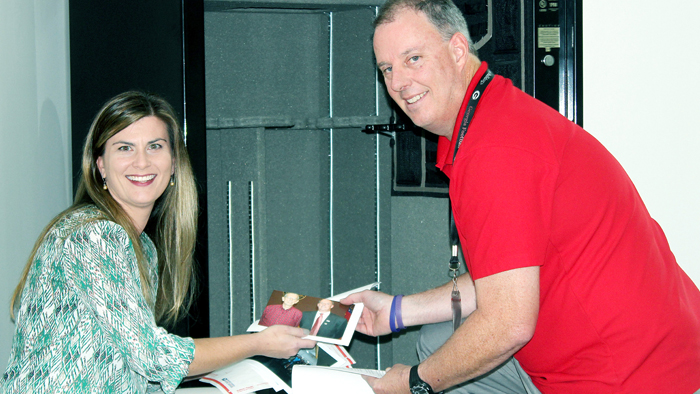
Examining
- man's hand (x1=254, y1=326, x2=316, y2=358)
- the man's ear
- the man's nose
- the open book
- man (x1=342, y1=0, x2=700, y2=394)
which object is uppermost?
the man's ear

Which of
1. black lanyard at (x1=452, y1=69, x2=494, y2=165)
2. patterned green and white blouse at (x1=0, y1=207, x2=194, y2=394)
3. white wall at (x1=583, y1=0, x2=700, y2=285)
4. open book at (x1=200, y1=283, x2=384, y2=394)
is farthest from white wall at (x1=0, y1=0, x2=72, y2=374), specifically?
white wall at (x1=583, y1=0, x2=700, y2=285)

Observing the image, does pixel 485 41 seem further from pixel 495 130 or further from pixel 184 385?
pixel 184 385

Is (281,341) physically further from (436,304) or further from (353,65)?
(353,65)

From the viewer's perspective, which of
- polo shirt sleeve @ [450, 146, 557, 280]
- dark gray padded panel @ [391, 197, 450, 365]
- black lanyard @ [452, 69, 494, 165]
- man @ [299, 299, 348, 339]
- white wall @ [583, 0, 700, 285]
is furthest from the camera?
dark gray padded panel @ [391, 197, 450, 365]

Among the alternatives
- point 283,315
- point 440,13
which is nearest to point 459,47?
point 440,13

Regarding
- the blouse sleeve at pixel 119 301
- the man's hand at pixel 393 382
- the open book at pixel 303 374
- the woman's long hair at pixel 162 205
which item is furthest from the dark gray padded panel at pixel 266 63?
the man's hand at pixel 393 382

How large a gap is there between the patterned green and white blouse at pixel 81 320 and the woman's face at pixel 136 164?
157 millimetres

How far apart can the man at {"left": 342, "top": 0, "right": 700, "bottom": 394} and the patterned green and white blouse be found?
56cm

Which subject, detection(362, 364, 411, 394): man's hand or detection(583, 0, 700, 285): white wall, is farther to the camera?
detection(583, 0, 700, 285): white wall

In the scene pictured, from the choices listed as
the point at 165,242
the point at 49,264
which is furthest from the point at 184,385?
the point at 49,264

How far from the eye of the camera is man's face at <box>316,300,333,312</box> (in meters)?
1.42

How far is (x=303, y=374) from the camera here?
1.25 metres

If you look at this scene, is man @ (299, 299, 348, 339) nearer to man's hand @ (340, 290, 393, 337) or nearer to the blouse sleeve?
man's hand @ (340, 290, 393, 337)

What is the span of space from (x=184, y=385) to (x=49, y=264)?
54 cm
